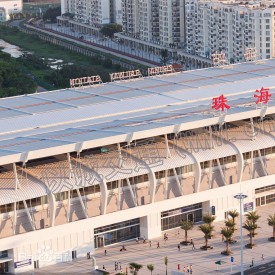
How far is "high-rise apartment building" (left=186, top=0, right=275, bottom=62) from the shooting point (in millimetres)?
85906

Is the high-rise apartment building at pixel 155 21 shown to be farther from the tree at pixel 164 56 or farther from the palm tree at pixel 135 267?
the palm tree at pixel 135 267

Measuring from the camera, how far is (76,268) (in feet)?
130

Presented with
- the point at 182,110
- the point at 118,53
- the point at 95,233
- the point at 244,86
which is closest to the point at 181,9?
the point at 118,53

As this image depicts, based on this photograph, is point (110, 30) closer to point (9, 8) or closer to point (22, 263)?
point (9, 8)

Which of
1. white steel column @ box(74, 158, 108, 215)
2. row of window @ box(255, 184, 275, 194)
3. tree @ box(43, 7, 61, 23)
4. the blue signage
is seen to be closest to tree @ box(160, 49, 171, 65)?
tree @ box(43, 7, 61, 23)

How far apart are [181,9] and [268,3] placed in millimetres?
14853

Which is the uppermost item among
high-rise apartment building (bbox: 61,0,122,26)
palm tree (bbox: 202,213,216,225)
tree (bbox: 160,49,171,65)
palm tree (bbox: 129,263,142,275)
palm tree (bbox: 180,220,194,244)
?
palm tree (bbox: 202,213,216,225)

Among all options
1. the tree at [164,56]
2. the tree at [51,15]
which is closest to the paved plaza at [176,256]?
the tree at [164,56]

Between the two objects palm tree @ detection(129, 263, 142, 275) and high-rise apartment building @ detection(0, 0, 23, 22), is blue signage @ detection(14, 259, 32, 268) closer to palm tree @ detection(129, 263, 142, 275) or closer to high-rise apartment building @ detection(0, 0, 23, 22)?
palm tree @ detection(129, 263, 142, 275)

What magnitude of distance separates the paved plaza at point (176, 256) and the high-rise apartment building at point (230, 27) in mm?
44529

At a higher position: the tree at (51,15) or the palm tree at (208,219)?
the palm tree at (208,219)

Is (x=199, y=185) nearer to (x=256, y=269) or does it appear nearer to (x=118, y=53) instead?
(x=256, y=269)

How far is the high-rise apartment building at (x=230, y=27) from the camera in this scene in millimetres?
85906

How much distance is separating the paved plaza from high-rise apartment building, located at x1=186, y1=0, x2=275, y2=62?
1753 inches
